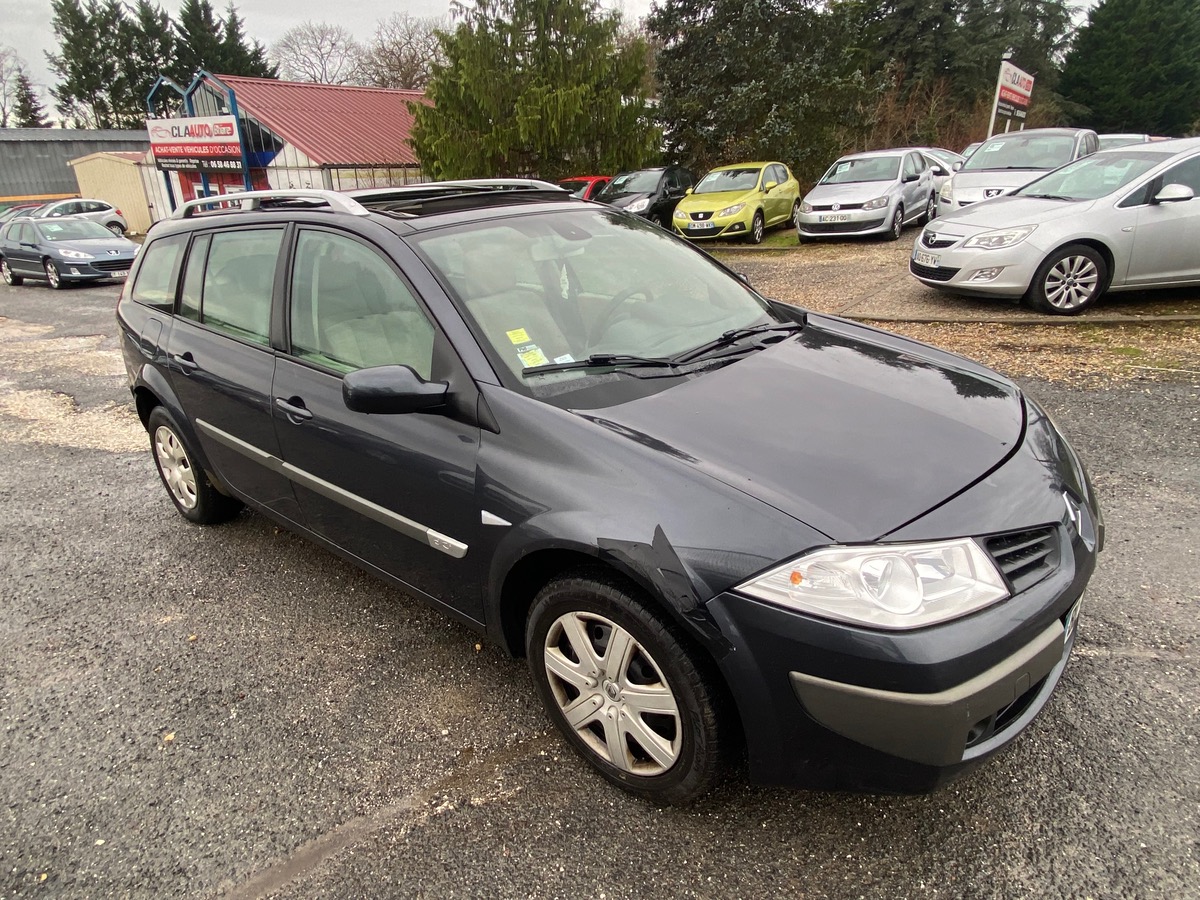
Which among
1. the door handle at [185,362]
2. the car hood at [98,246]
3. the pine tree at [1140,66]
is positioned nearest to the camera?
the door handle at [185,362]

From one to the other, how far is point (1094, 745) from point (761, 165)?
1467 cm

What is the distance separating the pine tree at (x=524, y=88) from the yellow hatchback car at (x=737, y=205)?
15.3 feet

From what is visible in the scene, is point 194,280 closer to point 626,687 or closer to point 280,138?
point 626,687

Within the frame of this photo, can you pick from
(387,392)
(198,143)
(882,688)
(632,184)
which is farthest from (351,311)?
(198,143)

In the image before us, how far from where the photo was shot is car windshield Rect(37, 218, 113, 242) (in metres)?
16.0

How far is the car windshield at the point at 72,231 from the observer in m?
16.0

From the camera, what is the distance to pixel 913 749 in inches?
69.6

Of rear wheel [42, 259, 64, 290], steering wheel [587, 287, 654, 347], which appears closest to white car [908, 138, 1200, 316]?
steering wheel [587, 287, 654, 347]

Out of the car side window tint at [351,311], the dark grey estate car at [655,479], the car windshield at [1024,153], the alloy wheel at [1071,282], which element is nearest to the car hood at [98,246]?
the dark grey estate car at [655,479]

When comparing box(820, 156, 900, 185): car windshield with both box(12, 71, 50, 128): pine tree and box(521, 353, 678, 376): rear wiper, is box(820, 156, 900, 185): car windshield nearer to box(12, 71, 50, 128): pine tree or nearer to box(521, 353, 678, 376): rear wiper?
box(521, 353, 678, 376): rear wiper

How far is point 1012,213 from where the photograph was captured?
7.22 m

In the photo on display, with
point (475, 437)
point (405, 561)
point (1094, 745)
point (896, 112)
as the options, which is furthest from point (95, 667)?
point (896, 112)

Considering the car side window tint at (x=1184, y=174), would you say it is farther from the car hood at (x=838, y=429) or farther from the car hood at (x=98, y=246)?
the car hood at (x=98, y=246)

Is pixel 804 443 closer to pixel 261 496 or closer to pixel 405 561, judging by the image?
pixel 405 561
